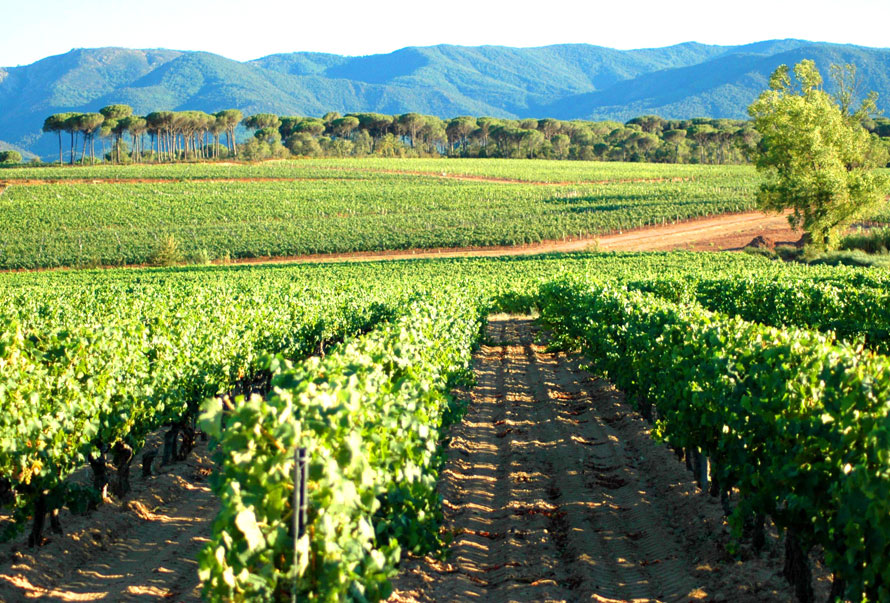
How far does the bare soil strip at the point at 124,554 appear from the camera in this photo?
6.38 metres

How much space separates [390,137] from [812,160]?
8900cm

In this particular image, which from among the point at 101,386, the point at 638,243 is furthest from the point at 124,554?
the point at 638,243

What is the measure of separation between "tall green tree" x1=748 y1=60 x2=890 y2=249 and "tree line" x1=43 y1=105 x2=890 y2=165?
217ft

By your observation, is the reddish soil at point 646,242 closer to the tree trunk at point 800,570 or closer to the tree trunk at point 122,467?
the tree trunk at point 122,467

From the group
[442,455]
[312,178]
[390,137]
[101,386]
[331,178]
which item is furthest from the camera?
[390,137]

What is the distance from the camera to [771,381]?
610 centimetres

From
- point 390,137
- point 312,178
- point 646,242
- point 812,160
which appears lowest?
point 646,242

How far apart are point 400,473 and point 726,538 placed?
366cm

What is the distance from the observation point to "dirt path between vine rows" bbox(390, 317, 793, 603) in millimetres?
6285

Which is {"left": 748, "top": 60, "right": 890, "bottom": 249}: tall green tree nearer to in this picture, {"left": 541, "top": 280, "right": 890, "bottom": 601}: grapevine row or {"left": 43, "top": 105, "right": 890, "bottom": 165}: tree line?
{"left": 541, "top": 280, "right": 890, "bottom": 601}: grapevine row

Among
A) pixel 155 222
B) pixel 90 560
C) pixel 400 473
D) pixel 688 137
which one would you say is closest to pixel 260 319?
pixel 90 560

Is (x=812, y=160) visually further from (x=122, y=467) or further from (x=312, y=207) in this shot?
(x=312, y=207)

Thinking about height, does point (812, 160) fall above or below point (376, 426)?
above

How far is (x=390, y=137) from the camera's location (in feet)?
408
